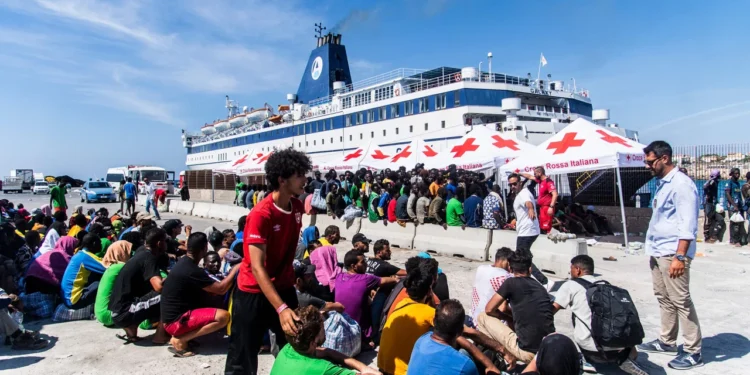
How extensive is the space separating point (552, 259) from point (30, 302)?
7619 mm

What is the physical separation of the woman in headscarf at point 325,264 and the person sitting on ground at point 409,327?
6.20 ft

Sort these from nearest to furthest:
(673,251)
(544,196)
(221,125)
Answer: (673,251) < (544,196) < (221,125)

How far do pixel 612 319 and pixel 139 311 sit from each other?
4512 millimetres

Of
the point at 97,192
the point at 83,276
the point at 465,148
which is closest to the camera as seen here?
the point at 83,276

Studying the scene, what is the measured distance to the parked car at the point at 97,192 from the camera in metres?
28.9

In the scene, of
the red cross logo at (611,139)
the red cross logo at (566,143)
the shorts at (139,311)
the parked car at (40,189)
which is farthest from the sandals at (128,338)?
the parked car at (40,189)

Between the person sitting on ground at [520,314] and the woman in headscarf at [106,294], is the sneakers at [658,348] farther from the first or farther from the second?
the woman in headscarf at [106,294]

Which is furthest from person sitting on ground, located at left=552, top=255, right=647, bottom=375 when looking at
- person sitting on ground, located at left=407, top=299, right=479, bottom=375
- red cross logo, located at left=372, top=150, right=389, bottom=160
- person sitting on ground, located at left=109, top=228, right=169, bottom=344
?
red cross logo, located at left=372, top=150, right=389, bottom=160

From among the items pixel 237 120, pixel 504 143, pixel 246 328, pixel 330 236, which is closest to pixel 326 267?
pixel 330 236

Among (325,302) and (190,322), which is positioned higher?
(325,302)

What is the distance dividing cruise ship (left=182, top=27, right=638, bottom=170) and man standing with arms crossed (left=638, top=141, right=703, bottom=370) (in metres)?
13.6

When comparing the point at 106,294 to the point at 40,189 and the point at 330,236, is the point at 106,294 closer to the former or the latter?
the point at 330,236

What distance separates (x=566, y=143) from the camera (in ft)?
38.2

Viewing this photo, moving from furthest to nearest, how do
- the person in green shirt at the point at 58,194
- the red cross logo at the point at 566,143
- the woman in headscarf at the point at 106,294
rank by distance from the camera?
1. the person in green shirt at the point at 58,194
2. the red cross logo at the point at 566,143
3. the woman in headscarf at the point at 106,294
